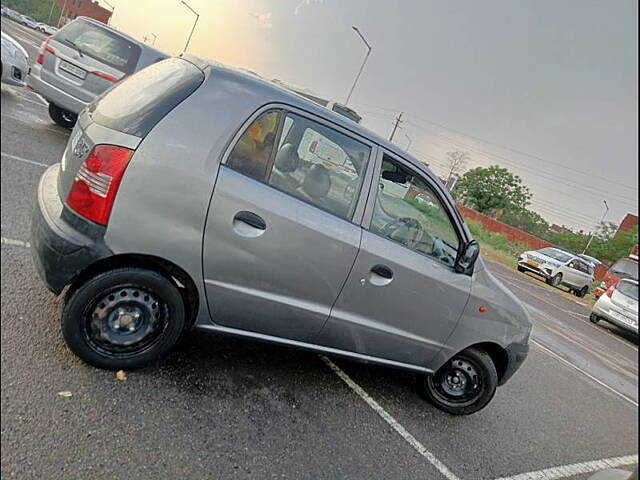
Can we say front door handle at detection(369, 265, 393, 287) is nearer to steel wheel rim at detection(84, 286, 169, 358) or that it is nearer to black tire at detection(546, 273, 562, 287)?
steel wheel rim at detection(84, 286, 169, 358)

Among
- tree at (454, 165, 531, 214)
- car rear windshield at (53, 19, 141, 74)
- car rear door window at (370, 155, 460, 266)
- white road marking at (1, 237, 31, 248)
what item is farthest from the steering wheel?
tree at (454, 165, 531, 214)

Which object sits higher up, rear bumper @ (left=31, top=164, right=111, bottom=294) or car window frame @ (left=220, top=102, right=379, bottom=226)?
car window frame @ (left=220, top=102, right=379, bottom=226)

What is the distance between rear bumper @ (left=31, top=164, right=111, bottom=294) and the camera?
198 cm

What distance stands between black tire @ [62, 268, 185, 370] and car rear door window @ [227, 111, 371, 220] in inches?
32.1

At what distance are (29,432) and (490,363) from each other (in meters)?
3.09

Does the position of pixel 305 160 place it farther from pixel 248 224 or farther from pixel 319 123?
pixel 248 224

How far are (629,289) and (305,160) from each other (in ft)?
6.32

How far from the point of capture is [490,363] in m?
3.45

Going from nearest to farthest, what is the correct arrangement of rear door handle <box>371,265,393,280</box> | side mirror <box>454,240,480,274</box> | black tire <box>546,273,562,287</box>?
rear door handle <box>371,265,393,280</box>
side mirror <box>454,240,480,274</box>
black tire <box>546,273,562,287</box>

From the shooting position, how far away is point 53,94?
1.81 metres

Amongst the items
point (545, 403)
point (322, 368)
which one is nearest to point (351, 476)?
point (322, 368)

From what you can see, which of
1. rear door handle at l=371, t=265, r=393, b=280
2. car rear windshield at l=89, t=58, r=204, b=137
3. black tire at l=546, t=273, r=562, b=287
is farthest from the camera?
black tire at l=546, t=273, r=562, b=287

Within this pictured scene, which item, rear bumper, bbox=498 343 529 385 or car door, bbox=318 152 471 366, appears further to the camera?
rear bumper, bbox=498 343 529 385

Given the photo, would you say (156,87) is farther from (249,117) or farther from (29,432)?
(29,432)
